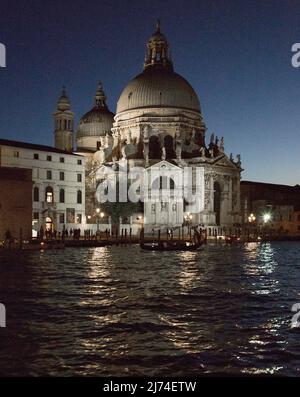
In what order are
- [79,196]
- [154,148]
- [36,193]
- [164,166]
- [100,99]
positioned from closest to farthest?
[36,193] → [79,196] → [164,166] → [154,148] → [100,99]

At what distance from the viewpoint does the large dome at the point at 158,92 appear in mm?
71812

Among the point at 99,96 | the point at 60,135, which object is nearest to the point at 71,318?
the point at 60,135

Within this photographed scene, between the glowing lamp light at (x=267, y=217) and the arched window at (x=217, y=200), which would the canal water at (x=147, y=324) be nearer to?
the arched window at (x=217, y=200)

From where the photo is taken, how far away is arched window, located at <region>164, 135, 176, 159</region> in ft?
227

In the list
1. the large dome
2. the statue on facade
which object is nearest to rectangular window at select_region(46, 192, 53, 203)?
the statue on facade

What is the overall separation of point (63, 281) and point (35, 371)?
1215 cm

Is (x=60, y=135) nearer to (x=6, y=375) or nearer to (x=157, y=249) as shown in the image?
(x=157, y=249)

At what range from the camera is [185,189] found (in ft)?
215

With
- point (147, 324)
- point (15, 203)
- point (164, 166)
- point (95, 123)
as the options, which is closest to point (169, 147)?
point (164, 166)

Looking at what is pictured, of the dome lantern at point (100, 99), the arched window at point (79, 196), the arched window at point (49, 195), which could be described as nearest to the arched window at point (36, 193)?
the arched window at point (49, 195)

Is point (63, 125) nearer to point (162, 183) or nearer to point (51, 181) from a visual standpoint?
point (162, 183)

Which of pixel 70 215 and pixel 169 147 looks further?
pixel 169 147

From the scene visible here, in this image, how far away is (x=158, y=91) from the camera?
236 ft

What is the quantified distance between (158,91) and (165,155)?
9.29 metres
